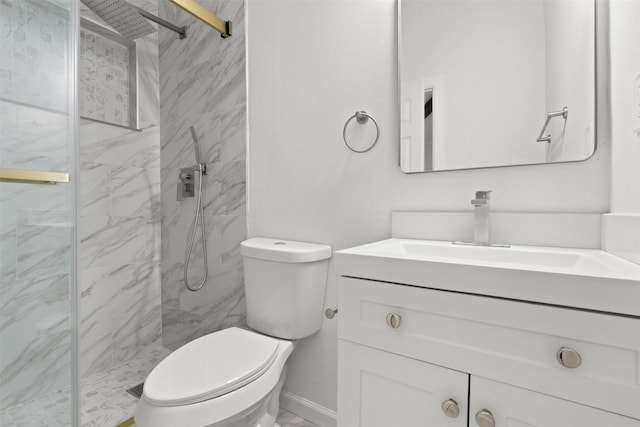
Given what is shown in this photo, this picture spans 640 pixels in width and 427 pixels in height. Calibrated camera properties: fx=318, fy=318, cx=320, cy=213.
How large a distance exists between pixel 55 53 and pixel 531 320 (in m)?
1.53

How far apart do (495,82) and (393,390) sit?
0.98m

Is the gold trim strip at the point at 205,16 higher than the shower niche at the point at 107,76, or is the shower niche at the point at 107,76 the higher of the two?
the gold trim strip at the point at 205,16

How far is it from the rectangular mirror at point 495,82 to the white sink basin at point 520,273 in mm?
306

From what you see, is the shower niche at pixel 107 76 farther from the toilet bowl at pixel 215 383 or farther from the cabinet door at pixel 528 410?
the cabinet door at pixel 528 410

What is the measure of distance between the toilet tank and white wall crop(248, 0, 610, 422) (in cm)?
7

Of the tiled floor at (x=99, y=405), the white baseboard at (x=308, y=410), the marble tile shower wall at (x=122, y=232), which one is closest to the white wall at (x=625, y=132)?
the white baseboard at (x=308, y=410)

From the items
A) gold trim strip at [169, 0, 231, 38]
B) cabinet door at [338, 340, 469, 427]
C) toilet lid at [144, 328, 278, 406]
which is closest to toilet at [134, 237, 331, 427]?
toilet lid at [144, 328, 278, 406]

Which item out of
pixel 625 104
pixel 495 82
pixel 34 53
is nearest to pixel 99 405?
pixel 34 53

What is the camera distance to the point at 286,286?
1.25 m

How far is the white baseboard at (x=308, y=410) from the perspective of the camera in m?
1.36

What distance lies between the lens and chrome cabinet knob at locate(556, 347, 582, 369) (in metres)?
0.57

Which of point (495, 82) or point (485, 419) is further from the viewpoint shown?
point (495, 82)

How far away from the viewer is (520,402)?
619 millimetres

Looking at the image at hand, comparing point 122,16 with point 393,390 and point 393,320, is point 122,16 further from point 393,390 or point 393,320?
point 393,390
